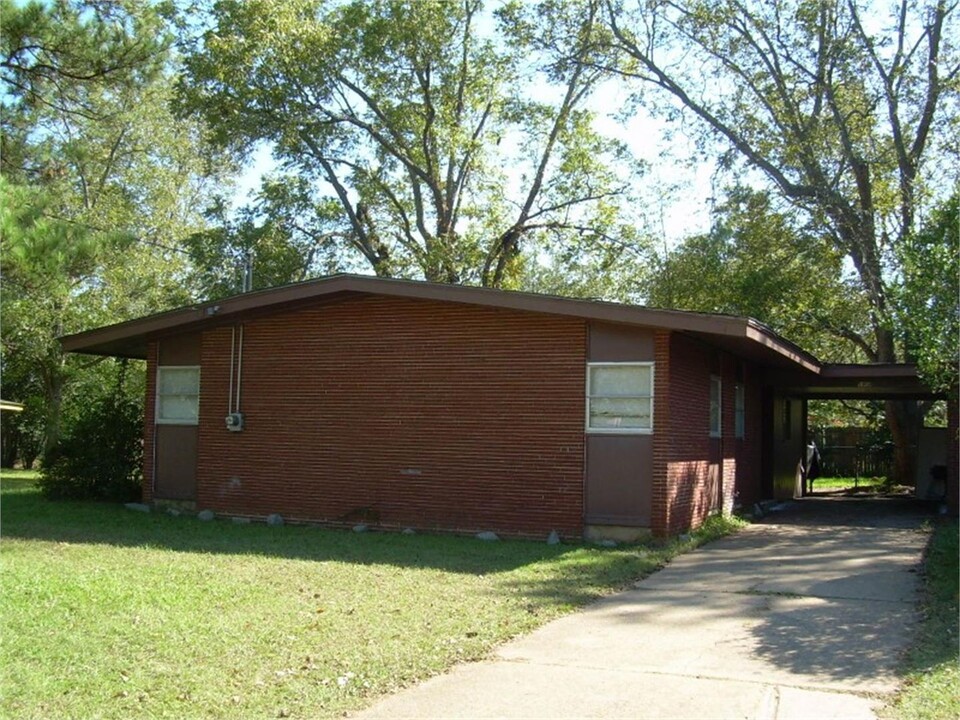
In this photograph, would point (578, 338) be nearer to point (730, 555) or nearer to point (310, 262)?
point (730, 555)

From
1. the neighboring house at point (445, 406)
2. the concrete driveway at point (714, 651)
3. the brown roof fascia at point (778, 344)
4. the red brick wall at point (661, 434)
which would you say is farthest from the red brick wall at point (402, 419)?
the concrete driveway at point (714, 651)

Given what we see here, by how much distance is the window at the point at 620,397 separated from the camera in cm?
1298

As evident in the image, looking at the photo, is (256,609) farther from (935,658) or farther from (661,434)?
(661,434)

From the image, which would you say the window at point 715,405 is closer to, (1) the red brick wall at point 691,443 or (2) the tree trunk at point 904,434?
(1) the red brick wall at point 691,443

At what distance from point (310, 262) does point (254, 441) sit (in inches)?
569

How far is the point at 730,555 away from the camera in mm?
12477

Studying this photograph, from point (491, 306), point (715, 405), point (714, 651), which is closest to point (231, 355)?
point (491, 306)

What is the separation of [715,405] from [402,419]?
197 inches

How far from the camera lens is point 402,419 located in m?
14.4

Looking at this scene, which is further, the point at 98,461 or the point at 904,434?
the point at 904,434

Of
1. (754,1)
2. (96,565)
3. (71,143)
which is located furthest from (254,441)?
(754,1)

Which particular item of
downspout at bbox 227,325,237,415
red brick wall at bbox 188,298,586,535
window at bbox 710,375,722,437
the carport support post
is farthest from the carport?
downspout at bbox 227,325,237,415

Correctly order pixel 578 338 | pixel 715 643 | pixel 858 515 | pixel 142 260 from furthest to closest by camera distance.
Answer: pixel 142 260, pixel 858 515, pixel 578 338, pixel 715 643

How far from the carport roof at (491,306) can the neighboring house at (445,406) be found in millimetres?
31
